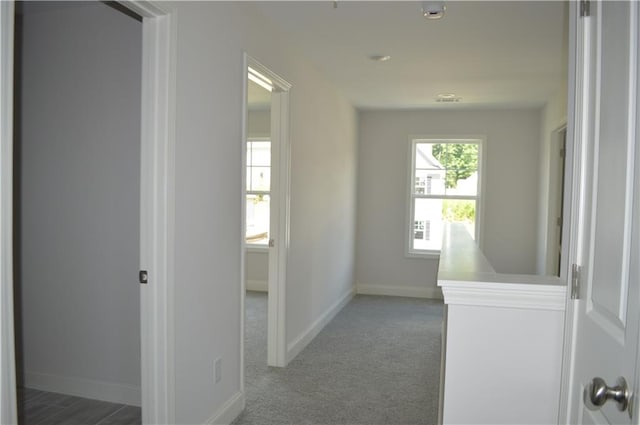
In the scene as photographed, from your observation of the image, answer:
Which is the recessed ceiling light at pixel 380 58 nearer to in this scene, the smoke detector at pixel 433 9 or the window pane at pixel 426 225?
the smoke detector at pixel 433 9

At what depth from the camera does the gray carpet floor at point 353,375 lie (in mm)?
2969

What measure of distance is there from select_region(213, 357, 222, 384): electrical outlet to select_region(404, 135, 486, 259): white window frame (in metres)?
4.14

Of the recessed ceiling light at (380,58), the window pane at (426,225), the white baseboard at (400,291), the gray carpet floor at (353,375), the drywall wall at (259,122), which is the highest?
the recessed ceiling light at (380,58)

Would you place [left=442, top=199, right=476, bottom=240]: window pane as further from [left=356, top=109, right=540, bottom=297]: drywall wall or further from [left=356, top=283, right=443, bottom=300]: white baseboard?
[left=356, top=283, right=443, bottom=300]: white baseboard

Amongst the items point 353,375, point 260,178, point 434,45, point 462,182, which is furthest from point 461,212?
point 353,375

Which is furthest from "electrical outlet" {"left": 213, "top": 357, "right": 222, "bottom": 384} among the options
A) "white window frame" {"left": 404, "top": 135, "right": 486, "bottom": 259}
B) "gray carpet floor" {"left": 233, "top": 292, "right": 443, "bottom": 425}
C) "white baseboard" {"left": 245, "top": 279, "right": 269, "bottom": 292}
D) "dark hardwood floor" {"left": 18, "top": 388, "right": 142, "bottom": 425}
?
"white window frame" {"left": 404, "top": 135, "right": 486, "bottom": 259}

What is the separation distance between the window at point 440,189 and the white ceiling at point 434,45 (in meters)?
1.11

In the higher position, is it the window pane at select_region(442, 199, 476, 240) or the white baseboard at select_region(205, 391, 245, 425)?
the window pane at select_region(442, 199, 476, 240)

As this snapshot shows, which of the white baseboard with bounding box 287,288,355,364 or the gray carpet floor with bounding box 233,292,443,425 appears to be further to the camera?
the white baseboard with bounding box 287,288,355,364

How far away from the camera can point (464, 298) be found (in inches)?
59.7

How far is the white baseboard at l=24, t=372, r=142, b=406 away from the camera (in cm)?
304

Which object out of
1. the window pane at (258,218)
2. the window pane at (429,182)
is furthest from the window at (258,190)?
the window pane at (429,182)

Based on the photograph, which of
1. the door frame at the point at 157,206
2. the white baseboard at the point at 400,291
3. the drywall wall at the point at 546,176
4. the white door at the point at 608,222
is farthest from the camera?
the white baseboard at the point at 400,291

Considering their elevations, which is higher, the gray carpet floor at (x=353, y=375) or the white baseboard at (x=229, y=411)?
the white baseboard at (x=229, y=411)
